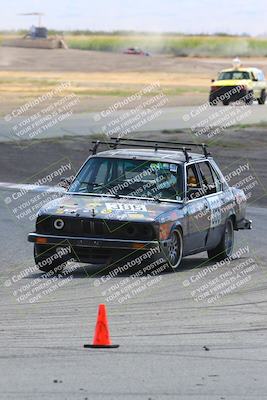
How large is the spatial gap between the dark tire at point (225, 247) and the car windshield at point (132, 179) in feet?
3.92

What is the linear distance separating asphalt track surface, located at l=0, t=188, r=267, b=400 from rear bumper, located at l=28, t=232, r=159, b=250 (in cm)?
37

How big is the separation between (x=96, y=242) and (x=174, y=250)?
0.95 meters

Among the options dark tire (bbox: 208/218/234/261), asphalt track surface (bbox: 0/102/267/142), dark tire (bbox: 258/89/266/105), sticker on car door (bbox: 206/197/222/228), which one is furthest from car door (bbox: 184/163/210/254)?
dark tire (bbox: 258/89/266/105)

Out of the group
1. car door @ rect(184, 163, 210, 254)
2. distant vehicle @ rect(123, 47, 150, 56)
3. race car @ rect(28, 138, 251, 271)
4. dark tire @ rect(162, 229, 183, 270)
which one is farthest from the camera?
distant vehicle @ rect(123, 47, 150, 56)

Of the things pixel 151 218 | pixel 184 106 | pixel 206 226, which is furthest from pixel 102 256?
pixel 184 106

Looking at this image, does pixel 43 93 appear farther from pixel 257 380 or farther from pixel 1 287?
pixel 257 380

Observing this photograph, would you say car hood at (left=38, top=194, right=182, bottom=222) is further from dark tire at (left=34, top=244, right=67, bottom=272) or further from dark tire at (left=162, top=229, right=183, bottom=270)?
dark tire at (left=34, top=244, right=67, bottom=272)

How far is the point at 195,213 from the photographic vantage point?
Result: 42.0 ft

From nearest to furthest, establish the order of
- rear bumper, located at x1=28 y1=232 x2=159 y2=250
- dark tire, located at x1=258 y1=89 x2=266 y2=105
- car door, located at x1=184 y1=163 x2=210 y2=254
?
rear bumper, located at x1=28 y1=232 x2=159 y2=250 < car door, located at x1=184 y1=163 x2=210 y2=254 < dark tire, located at x1=258 y1=89 x2=266 y2=105

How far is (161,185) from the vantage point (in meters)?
12.9

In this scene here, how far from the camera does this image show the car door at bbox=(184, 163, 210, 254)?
1269 cm

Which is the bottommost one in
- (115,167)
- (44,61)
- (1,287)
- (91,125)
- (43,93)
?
(44,61)

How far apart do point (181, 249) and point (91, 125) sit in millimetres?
22215

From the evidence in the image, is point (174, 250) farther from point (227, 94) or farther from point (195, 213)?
point (227, 94)
